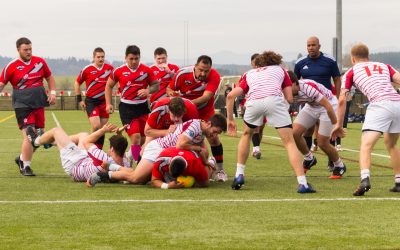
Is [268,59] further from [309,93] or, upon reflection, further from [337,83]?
[337,83]

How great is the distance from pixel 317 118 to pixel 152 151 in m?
3.09

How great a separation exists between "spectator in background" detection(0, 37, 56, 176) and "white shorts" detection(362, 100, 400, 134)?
5604 millimetres

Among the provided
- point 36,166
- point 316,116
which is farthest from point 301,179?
point 36,166

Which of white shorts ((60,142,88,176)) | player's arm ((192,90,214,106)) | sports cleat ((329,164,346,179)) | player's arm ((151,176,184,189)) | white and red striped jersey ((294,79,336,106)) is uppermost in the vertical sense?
white and red striped jersey ((294,79,336,106))

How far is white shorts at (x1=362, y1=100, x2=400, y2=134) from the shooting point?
35.7 feet

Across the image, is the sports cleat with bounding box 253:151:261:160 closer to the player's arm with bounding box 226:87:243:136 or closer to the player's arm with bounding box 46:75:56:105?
the player's arm with bounding box 46:75:56:105

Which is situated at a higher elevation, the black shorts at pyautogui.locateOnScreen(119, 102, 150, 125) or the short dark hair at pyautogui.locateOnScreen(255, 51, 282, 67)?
the short dark hair at pyautogui.locateOnScreen(255, 51, 282, 67)

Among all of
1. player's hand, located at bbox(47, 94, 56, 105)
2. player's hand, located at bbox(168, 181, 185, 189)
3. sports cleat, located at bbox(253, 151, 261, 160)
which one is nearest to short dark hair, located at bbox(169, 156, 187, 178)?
player's hand, located at bbox(168, 181, 185, 189)

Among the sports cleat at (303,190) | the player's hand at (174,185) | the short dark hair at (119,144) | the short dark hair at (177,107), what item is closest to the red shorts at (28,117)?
the short dark hair at (119,144)

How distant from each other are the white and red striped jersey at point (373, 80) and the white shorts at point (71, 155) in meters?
3.88

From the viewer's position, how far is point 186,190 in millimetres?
11391

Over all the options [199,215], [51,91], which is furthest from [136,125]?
[199,215]

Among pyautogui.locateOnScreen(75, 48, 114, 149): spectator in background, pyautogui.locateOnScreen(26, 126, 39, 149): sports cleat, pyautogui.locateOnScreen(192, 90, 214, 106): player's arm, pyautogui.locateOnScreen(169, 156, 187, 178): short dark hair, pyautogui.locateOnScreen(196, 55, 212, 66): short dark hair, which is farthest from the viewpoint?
pyautogui.locateOnScreen(75, 48, 114, 149): spectator in background

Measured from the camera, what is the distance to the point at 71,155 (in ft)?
40.9
